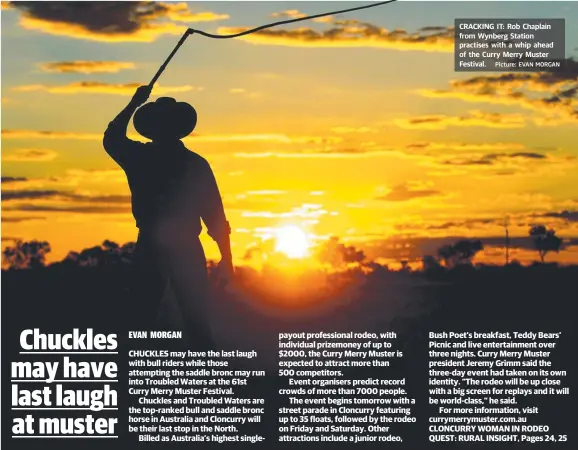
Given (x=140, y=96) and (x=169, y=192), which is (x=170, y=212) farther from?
(x=140, y=96)

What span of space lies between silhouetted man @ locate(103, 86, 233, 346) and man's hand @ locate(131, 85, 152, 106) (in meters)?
0.45

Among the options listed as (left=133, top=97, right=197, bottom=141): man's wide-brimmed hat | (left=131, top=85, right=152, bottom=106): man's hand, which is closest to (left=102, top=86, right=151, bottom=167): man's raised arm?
(left=131, top=85, right=152, bottom=106): man's hand

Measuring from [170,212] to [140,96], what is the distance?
1352 mm

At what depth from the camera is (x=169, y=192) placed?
14.6 metres

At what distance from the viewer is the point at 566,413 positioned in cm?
1581

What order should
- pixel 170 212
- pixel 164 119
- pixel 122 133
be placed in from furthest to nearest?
pixel 164 119, pixel 170 212, pixel 122 133

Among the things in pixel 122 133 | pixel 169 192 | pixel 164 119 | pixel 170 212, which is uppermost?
pixel 164 119

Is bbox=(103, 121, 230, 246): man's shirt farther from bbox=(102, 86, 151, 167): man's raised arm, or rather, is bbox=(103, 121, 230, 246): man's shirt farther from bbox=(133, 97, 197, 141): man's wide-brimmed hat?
bbox=(133, 97, 197, 141): man's wide-brimmed hat

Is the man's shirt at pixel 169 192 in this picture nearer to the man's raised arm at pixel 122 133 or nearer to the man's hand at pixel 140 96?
the man's raised arm at pixel 122 133

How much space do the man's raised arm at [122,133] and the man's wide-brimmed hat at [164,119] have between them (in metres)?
0.27

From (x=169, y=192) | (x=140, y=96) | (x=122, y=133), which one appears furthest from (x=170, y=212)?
(x=140, y=96)

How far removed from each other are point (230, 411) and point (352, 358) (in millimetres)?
1549

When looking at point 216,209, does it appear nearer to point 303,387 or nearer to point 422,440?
point 303,387

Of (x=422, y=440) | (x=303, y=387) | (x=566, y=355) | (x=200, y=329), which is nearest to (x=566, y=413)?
(x=566, y=355)
